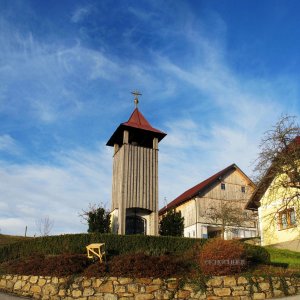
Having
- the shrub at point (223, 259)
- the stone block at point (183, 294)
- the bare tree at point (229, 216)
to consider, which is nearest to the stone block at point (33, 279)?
the stone block at point (183, 294)

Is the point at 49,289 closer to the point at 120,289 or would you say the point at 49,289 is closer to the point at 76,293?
the point at 76,293

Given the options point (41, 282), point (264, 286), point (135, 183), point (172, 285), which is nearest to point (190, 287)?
point (172, 285)

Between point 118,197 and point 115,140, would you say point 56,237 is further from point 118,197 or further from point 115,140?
point 115,140

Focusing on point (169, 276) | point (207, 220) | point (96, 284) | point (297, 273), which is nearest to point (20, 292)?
point (96, 284)

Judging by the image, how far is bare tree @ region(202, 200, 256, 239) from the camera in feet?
114

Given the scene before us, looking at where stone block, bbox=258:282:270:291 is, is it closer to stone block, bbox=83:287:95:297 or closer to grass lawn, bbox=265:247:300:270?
grass lawn, bbox=265:247:300:270

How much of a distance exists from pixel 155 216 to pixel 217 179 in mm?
15268

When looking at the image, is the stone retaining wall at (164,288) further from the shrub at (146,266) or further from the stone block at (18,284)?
the stone block at (18,284)

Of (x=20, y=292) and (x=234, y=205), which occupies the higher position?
(x=234, y=205)

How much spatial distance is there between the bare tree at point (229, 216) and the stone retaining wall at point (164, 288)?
19.4 m

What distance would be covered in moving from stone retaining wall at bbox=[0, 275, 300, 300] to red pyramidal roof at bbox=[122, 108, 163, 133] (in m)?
13.4

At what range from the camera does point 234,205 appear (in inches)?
1476

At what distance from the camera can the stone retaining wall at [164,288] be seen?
14.1 meters

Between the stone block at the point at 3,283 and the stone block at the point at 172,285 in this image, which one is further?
the stone block at the point at 3,283
